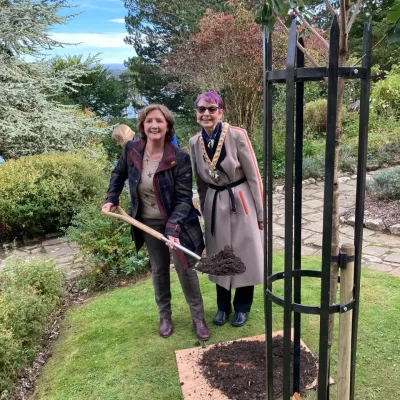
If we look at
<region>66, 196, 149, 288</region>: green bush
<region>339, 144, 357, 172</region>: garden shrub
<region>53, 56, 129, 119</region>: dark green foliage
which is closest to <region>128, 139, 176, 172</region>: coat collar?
<region>66, 196, 149, 288</region>: green bush

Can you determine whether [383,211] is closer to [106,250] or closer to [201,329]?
[201,329]

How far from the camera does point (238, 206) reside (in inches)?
114

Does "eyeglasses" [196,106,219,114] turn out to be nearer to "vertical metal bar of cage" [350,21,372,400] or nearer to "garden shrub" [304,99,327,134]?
"vertical metal bar of cage" [350,21,372,400]

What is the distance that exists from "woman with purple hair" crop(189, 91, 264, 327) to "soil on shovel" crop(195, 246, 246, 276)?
30 centimetres

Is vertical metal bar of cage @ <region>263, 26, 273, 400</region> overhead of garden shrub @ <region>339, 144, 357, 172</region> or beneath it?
overhead

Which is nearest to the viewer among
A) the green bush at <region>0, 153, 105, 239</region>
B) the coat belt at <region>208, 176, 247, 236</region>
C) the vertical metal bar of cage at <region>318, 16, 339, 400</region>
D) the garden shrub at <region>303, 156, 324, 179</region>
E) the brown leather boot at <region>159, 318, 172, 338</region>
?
the vertical metal bar of cage at <region>318, 16, 339, 400</region>

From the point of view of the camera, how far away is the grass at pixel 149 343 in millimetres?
2627

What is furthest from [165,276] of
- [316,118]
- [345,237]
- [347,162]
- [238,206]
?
[316,118]

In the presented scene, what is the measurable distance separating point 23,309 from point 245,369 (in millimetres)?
1779

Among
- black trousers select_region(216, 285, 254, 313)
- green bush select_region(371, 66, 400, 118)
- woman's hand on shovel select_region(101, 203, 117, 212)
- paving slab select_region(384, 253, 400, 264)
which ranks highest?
green bush select_region(371, 66, 400, 118)

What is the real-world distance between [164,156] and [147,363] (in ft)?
4.97

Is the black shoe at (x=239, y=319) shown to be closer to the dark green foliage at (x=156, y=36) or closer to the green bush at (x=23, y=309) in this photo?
the green bush at (x=23, y=309)

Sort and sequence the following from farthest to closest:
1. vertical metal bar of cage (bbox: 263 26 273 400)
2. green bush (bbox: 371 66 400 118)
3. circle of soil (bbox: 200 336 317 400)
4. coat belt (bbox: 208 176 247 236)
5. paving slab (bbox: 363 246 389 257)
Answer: green bush (bbox: 371 66 400 118) < paving slab (bbox: 363 246 389 257) < coat belt (bbox: 208 176 247 236) < circle of soil (bbox: 200 336 317 400) < vertical metal bar of cage (bbox: 263 26 273 400)

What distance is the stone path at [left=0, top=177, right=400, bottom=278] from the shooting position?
434 centimetres
